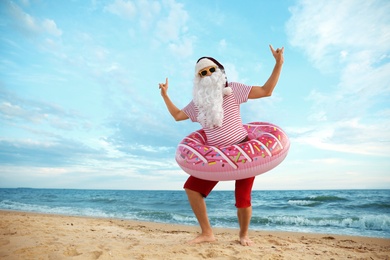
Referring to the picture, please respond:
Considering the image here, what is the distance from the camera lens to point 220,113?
10.5ft

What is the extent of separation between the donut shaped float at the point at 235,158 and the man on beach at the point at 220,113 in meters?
0.28

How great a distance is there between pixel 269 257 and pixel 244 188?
72 cm

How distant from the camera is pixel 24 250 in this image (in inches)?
119

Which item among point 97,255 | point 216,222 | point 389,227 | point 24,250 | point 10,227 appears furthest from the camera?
point 216,222

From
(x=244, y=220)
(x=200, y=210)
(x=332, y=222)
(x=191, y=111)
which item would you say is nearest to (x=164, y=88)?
(x=191, y=111)

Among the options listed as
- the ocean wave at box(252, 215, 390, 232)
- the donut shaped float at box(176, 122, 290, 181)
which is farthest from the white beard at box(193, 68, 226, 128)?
the ocean wave at box(252, 215, 390, 232)

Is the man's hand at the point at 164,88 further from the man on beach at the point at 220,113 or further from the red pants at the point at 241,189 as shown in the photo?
the red pants at the point at 241,189

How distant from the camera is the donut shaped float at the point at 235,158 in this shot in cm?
286

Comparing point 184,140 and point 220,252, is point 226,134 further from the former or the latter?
point 220,252

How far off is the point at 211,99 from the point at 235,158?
75 cm

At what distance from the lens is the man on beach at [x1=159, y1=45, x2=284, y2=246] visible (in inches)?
126

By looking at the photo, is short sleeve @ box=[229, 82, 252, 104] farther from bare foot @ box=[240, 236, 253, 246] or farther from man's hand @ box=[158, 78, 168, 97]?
bare foot @ box=[240, 236, 253, 246]

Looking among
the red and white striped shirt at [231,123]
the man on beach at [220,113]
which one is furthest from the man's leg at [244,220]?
the red and white striped shirt at [231,123]

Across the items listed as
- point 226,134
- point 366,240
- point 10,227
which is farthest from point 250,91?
point 10,227
